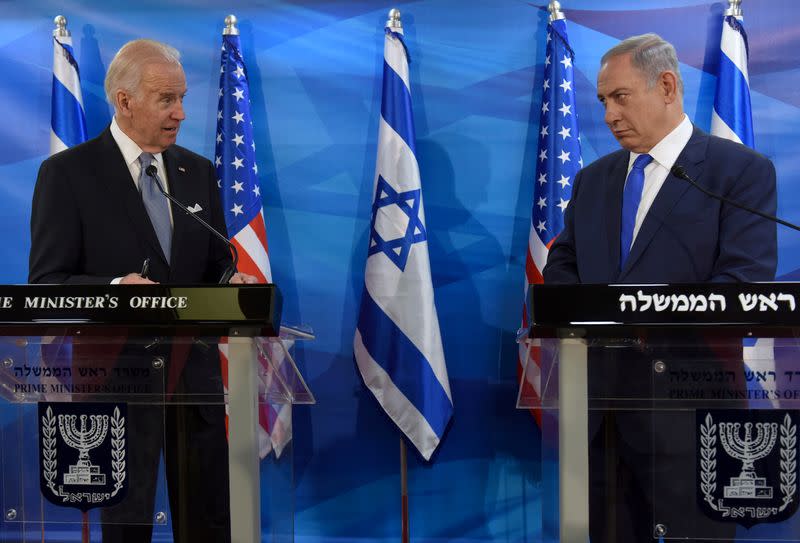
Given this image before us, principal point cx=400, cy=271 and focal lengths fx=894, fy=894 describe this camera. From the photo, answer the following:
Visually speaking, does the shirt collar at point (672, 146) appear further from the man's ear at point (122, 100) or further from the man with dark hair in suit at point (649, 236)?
the man's ear at point (122, 100)

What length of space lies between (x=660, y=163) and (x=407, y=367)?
1640 millimetres

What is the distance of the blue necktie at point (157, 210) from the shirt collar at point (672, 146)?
1.42 m

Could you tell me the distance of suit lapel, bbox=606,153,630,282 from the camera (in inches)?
101

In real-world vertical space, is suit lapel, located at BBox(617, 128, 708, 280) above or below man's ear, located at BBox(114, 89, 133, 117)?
below

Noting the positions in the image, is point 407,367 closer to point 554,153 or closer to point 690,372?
point 554,153

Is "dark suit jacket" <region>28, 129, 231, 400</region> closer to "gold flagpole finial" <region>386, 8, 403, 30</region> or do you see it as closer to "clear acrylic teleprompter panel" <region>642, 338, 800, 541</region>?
"clear acrylic teleprompter panel" <region>642, 338, 800, 541</region>

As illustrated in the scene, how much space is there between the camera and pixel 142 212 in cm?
265

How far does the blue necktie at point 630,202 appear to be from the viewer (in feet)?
8.39

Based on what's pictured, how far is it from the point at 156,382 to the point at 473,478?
2.53 metres

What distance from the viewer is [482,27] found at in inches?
166

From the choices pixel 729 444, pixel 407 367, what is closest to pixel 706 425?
pixel 729 444

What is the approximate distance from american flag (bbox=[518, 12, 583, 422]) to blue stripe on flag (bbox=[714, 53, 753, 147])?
25.2 inches

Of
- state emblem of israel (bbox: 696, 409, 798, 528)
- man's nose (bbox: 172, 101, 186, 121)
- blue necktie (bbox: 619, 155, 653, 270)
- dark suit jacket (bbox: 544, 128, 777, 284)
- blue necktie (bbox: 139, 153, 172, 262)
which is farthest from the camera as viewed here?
man's nose (bbox: 172, 101, 186, 121)

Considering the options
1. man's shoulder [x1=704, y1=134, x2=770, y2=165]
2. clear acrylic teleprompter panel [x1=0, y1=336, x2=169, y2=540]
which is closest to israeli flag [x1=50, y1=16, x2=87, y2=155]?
clear acrylic teleprompter panel [x1=0, y1=336, x2=169, y2=540]
